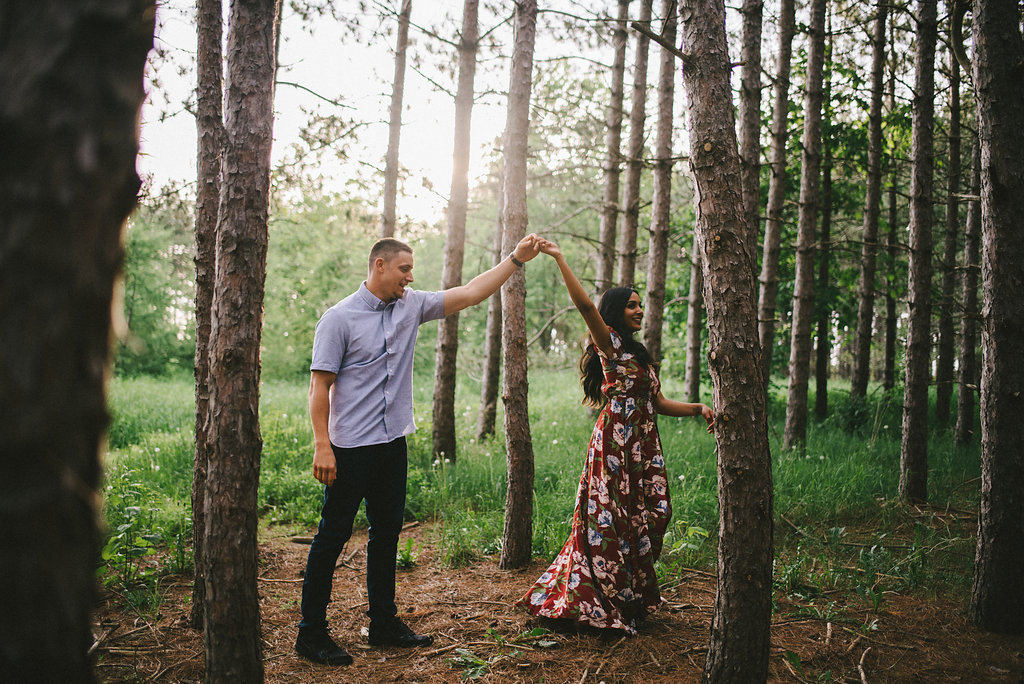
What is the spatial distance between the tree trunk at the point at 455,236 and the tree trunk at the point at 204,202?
3867mm

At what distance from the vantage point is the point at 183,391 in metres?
17.5

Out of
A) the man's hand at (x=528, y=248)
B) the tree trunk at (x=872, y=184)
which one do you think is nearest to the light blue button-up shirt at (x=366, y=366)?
the man's hand at (x=528, y=248)

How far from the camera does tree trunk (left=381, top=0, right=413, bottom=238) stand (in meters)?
9.15

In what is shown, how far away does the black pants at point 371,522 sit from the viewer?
3506 millimetres

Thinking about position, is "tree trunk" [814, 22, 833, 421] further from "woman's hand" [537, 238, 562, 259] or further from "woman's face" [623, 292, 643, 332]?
"woman's hand" [537, 238, 562, 259]

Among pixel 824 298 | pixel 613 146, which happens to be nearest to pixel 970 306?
pixel 824 298

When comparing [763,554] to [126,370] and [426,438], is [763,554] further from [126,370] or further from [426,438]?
[126,370]

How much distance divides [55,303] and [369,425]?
2.61m

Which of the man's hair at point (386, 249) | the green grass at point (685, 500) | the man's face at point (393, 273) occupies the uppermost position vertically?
the man's hair at point (386, 249)

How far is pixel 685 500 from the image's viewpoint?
5801 millimetres

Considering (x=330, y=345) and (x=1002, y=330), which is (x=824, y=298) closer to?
Answer: (x=1002, y=330)

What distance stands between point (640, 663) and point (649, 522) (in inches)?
34.6

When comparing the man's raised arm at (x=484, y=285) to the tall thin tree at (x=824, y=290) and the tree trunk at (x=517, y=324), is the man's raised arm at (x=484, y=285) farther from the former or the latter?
the tall thin tree at (x=824, y=290)

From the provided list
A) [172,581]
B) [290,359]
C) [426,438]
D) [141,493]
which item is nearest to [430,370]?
[290,359]
